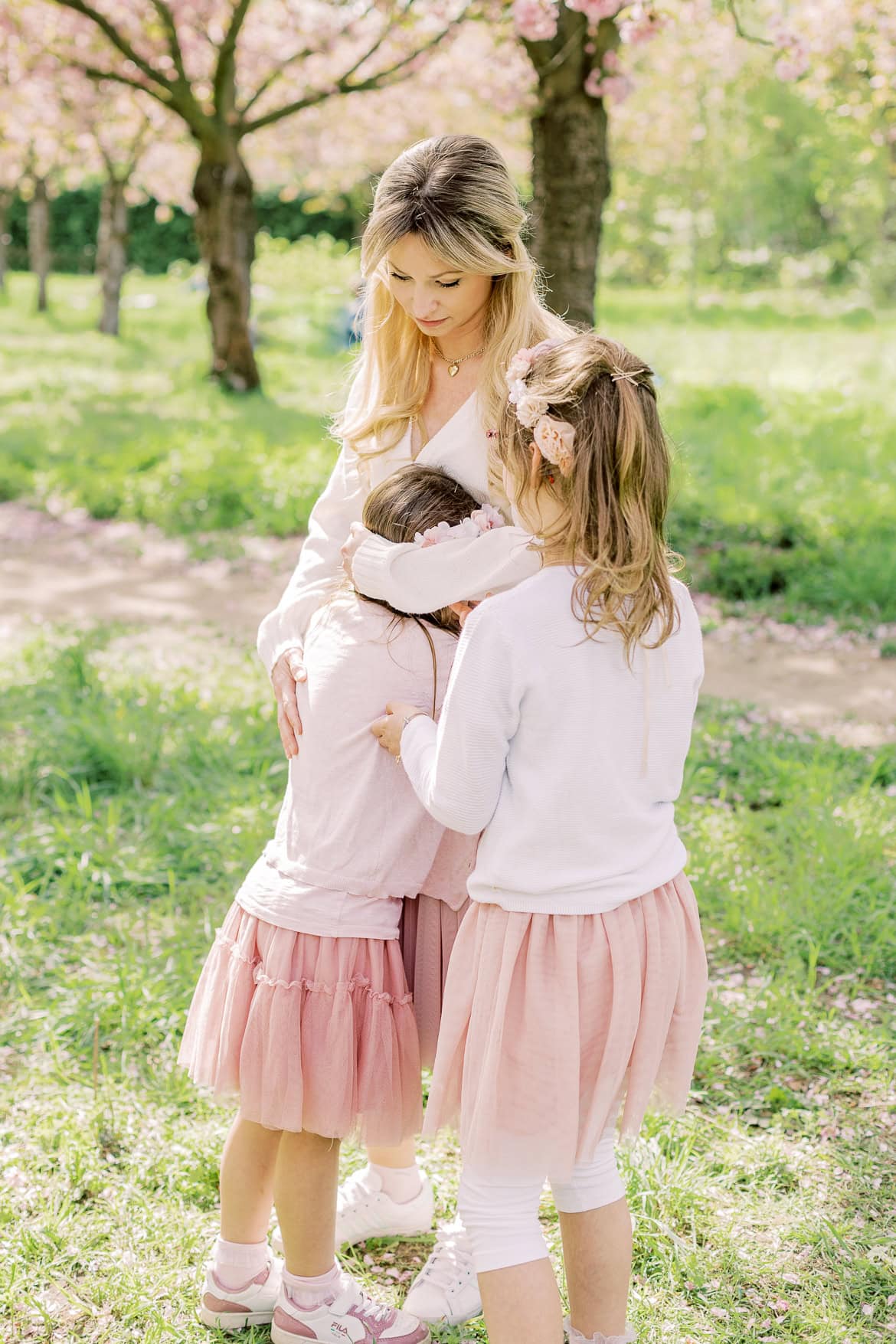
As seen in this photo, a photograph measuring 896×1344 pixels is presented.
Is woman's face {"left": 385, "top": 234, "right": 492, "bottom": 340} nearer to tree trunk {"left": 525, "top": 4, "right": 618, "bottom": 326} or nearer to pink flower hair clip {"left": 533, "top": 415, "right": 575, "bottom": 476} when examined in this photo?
pink flower hair clip {"left": 533, "top": 415, "right": 575, "bottom": 476}

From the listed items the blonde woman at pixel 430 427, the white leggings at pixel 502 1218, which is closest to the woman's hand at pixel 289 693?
the blonde woman at pixel 430 427

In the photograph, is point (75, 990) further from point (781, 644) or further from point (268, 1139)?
point (781, 644)

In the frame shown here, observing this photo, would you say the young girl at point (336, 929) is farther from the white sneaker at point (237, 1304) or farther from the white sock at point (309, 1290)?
the white sneaker at point (237, 1304)

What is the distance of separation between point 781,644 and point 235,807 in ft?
8.97

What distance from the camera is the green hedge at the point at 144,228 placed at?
2753cm

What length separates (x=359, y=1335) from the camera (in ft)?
6.32

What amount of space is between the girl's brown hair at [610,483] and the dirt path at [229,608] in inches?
118

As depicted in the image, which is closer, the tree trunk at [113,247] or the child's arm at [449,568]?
the child's arm at [449,568]

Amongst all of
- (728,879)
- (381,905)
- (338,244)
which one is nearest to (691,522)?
(728,879)

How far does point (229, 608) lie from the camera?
5.95 m

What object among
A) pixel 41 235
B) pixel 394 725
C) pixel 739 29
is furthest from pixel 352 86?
pixel 41 235

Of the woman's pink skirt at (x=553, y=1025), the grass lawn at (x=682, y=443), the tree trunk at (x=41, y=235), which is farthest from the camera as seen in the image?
the tree trunk at (x=41, y=235)

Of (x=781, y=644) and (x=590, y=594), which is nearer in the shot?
(x=590, y=594)

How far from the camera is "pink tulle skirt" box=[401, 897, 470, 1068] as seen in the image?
6.24 feet
